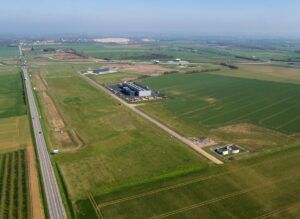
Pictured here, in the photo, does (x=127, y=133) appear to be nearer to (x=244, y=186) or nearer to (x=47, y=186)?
(x=47, y=186)

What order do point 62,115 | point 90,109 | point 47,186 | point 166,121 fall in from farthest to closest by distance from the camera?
point 90,109, point 62,115, point 166,121, point 47,186

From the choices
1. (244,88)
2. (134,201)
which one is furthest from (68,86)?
(134,201)

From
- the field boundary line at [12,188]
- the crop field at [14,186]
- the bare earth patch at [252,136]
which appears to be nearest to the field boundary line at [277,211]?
the bare earth patch at [252,136]

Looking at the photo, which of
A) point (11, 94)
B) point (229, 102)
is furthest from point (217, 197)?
point (11, 94)

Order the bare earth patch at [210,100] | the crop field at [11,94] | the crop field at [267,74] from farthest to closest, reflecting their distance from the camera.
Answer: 1. the crop field at [267,74]
2. the bare earth patch at [210,100]
3. the crop field at [11,94]

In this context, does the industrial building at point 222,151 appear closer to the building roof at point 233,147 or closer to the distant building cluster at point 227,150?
the distant building cluster at point 227,150
